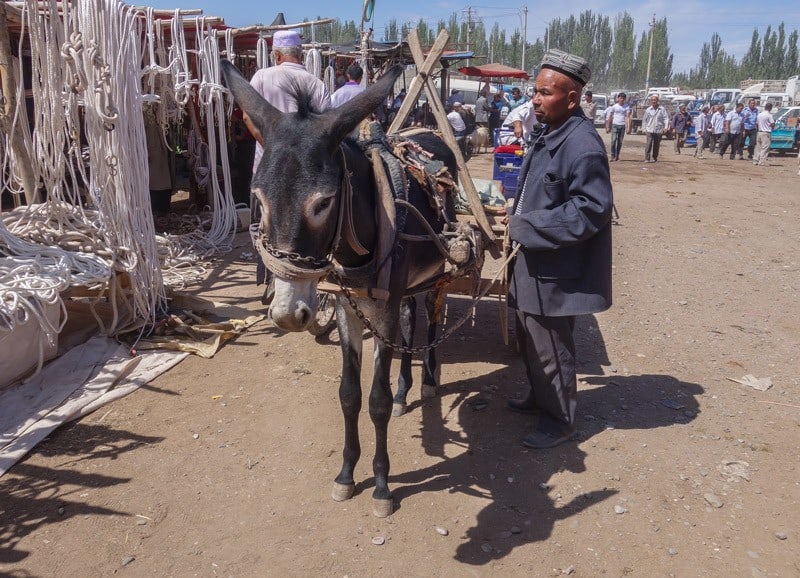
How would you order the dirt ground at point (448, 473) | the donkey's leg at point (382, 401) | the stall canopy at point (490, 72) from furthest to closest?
the stall canopy at point (490, 72) → the donkey's leg at point (382, 401) → the dirt ground at point (448, 473)

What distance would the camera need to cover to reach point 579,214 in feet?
9.86

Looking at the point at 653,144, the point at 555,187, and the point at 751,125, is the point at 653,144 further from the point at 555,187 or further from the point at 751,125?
the point at 555,187

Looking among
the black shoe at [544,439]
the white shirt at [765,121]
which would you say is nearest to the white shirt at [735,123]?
the white shirt at [765,121]

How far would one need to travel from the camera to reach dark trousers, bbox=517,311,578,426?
3434 mm

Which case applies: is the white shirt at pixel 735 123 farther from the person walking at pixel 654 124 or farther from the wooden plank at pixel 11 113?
the wooden plank at pixel 11 113

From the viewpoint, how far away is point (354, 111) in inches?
86.7

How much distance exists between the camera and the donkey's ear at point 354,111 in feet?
7.15

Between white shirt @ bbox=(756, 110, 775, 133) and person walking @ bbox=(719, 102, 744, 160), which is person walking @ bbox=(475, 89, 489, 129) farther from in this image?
white shirt @ bbox=(756, 110, 775, 133)

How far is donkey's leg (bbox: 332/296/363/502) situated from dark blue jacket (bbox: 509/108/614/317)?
100 cm

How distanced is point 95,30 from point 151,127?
4.39 meters

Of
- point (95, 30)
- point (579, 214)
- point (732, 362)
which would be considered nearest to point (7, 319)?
point (95, 30)

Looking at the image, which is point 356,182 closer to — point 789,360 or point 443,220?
point 443,220

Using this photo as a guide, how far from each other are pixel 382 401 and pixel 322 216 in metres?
1.22

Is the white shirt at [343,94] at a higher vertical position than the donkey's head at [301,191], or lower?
higher
